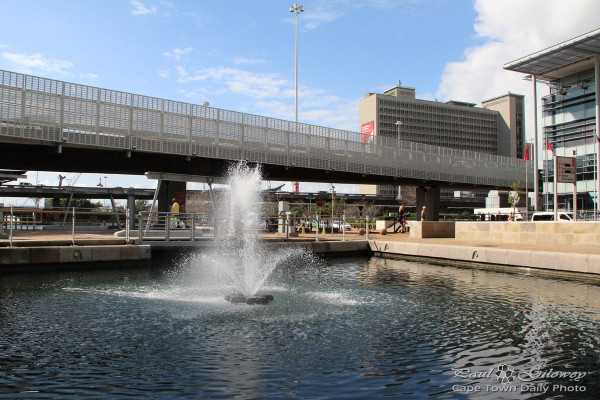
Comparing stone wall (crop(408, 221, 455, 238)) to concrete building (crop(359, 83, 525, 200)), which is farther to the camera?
concrete building (crop(359, 83, 525, 200))

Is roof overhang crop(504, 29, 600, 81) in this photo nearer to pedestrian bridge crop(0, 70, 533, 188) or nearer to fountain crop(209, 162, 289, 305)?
pedestrian bridge crop(0, 70, 533, 188)

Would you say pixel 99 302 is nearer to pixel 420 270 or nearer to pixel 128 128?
pixel 420 270

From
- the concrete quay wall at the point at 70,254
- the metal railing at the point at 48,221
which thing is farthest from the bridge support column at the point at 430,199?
the concrete quay wall at the point at 70,254

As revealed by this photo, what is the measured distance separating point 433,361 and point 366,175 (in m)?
30.0

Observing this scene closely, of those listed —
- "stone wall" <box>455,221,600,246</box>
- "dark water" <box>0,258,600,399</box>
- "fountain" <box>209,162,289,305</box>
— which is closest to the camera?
"dark water" <box>0,258,600,399</box>

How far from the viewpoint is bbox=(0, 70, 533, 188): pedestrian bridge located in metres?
21.8

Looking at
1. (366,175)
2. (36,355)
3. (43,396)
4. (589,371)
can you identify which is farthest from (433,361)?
(366,175)

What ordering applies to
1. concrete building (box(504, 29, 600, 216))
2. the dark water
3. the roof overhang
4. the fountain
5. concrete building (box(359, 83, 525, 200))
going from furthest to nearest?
concrete building (box(359, 83, 525, 200)) < concrete building (box(504, 29, 600, 216)) < the roof overhang < the fountain < the dark water

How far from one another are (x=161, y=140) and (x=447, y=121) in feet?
525

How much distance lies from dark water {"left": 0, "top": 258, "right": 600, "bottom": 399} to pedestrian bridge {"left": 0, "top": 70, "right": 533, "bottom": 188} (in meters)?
11.4

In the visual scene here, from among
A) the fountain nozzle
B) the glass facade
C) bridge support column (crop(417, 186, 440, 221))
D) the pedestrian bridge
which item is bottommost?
the fountain nozzle

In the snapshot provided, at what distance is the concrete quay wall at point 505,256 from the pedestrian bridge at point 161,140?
1077 centimetres

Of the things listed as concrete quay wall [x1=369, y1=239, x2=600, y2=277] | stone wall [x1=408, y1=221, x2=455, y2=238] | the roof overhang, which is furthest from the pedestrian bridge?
the roof overhang

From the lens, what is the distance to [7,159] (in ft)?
80.9
